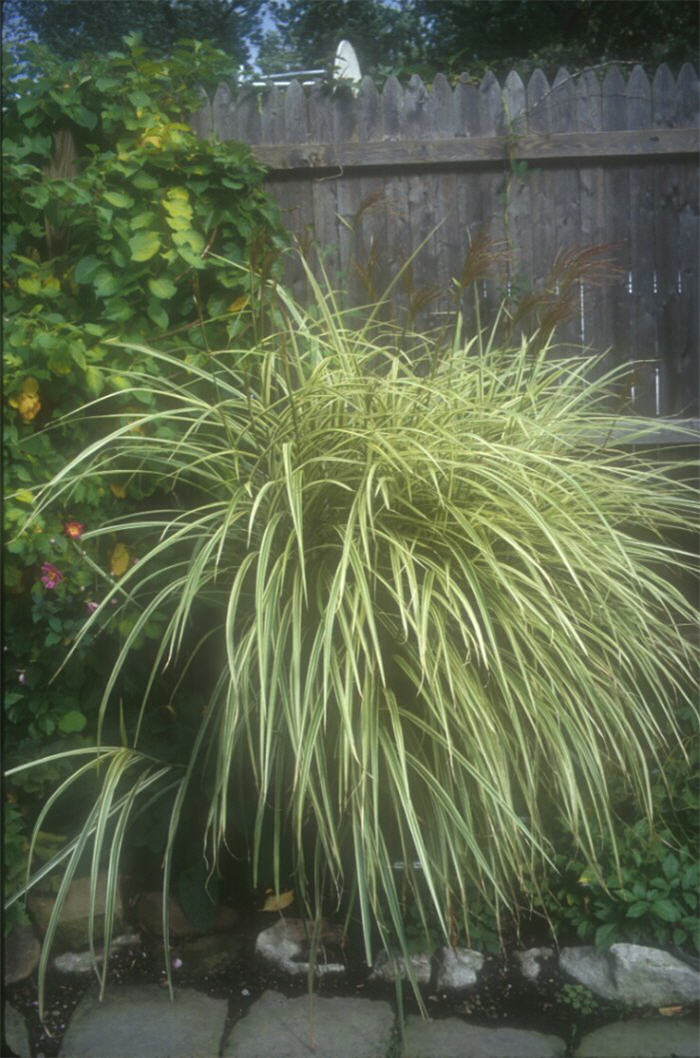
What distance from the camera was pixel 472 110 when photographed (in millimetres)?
3139

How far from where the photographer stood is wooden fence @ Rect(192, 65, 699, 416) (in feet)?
10.2

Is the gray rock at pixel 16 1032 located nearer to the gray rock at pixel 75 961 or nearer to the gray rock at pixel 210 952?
the gray rock at pixel 75 961

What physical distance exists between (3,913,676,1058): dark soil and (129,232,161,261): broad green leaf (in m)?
1.55

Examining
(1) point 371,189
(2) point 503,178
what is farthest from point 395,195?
(2) point 503,178

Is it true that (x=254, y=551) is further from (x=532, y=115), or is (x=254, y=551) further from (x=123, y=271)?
A: (x=532, y=115)

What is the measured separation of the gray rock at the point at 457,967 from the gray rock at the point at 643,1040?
255 mm

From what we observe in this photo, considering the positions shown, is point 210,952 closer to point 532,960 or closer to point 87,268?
point 532,960

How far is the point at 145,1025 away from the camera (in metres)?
1.96

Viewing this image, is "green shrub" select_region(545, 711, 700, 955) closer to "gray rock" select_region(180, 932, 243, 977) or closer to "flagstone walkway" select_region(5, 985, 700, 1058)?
"flagstone walkway" select_region(5, 985, 700, 1058)

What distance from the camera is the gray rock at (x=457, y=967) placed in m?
2.04

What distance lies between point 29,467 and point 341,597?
87cm

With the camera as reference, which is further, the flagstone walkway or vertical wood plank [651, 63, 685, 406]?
vertical wood plank [651, 63, 685, 406]

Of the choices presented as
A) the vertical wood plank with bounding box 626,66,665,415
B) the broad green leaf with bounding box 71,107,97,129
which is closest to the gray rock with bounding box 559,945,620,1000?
the vertical wood plank with bounding box 626,66,665,415

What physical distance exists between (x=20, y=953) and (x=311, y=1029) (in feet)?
2.37
